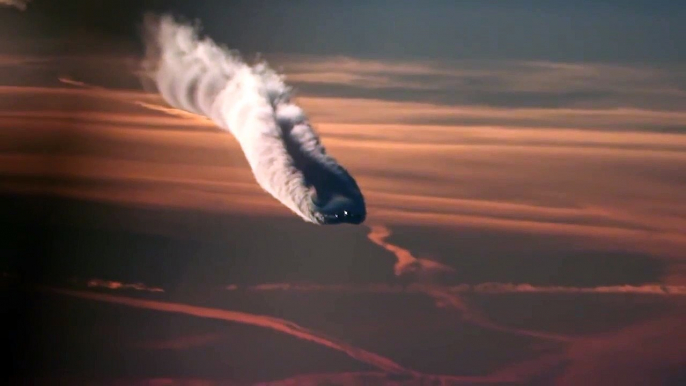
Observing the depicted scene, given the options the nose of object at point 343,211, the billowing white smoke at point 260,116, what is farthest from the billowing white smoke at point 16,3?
the nose of object at point 343,211

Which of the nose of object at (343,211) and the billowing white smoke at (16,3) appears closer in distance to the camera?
the nose of object at (343,211)

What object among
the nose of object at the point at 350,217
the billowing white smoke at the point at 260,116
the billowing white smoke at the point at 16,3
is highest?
the billowing white smoke at the point at 16,3

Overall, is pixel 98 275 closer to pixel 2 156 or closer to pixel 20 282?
pixel 20 282

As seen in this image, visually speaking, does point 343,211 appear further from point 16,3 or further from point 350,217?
point 16,3

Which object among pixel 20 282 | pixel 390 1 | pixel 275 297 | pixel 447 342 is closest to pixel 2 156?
pixel 20 282

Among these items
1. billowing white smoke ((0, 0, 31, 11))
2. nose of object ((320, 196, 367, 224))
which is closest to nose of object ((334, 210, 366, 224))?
nose of object ((320, 196, 367, 224))

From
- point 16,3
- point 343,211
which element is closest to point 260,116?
point 343,211

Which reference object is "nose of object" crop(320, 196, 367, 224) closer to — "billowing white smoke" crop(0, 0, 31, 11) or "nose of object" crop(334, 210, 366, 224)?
"nose of object" crop(334, 210, 366, 224)

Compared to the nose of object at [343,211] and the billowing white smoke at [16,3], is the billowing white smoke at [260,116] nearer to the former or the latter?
the nose of object at [343,211]
